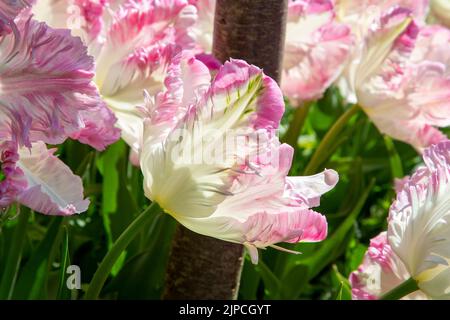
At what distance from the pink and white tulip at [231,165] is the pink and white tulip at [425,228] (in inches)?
3.4

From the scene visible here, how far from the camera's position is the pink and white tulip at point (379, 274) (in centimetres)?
96

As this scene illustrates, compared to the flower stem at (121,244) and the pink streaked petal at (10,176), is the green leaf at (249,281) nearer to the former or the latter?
the flower stem at (121,244)

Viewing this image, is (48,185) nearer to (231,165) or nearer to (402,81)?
(231,165)

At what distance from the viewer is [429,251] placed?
0.86 meters

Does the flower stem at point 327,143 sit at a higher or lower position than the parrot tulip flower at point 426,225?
lower

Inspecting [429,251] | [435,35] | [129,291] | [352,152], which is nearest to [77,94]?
[429,251]

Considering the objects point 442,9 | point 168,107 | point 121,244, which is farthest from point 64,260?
point 442,9

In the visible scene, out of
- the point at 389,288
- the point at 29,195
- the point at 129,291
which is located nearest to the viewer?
the point at 29,195

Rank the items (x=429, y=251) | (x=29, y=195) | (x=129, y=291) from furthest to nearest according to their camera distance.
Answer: (x=129, y=291) → (x=429, y=251) → (x=29, y=195)

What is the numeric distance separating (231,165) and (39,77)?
0.18m

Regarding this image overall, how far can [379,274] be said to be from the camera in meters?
0.98

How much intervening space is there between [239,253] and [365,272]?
159 mm

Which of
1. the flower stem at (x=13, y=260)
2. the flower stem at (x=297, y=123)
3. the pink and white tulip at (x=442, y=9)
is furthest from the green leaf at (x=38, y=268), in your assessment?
the pink and white tulip at (x=442, y=9)
